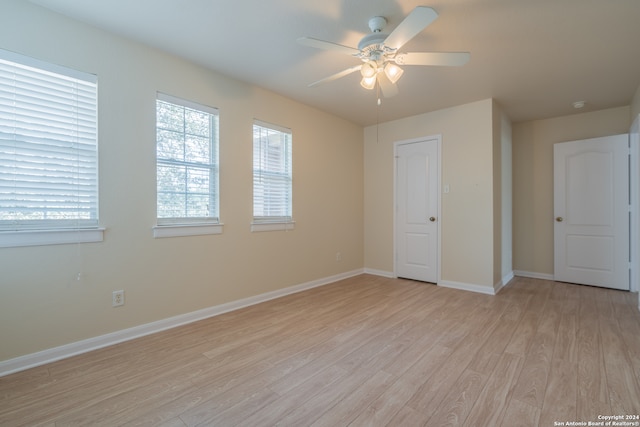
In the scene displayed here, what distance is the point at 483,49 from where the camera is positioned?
2.61 m

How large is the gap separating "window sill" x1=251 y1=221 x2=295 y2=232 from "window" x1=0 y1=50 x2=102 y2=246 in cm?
151

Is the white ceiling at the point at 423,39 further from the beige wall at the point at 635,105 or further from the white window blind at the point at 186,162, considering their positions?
the white window blind at the point at 186,162

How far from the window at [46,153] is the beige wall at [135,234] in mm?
79

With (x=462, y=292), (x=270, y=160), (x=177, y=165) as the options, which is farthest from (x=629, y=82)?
(x=177, y=165)

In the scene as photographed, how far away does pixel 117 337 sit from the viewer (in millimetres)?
2434

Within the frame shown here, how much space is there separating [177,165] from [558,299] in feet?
15.5

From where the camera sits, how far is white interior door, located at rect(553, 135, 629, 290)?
13.1 feet

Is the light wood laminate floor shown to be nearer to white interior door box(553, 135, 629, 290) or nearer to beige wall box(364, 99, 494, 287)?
beige wall box(364, 99, 494, 287)

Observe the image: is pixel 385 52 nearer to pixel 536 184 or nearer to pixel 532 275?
pixel 536 184

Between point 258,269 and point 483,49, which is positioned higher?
point 483,49

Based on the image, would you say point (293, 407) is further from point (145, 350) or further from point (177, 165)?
point (177, 165)

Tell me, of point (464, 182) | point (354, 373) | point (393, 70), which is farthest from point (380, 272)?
point (393, 70)

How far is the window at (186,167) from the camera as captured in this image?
2.72 m

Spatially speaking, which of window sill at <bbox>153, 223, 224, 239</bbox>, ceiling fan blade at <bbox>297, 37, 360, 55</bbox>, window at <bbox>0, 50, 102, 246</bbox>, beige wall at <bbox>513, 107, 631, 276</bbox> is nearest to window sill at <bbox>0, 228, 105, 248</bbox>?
window at <bbox>0, 50, 102, 246</bbox>
